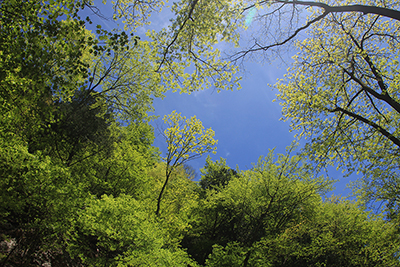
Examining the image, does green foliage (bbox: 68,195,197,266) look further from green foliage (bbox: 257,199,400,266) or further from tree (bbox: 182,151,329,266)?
green foliage (bbox: 257,199,400,266)

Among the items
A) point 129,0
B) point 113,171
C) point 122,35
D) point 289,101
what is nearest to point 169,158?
point 113,171

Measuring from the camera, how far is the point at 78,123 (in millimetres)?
12539

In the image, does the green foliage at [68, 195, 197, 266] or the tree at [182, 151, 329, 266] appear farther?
the tree at [182, 151, 329, 266]

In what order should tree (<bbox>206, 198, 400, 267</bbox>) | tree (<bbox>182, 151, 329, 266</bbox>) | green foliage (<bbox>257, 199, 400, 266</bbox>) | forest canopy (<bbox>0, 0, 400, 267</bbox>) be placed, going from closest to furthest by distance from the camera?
1. forest canopy (<bbox>0, 0, 400, 267</bbox>)
2. green foliage (<bbox>257, 199, 400, 266</bbox>)
3. tree (<bbox>206, 198, 400, 267</bbox>)
4. tree (<bbox>182, 151, 329, 266</bbox>)

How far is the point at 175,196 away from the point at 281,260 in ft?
27.9

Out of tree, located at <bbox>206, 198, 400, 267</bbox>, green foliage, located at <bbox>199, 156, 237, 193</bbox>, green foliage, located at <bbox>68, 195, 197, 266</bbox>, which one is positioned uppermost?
green foliage, located at <bbox>199, 156, 237, 193</bbox>

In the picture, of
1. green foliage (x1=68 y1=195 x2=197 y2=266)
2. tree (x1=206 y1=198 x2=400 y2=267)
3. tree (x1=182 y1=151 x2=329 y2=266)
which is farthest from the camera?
tree (x1=182 y1=151 x2=329 y2=266)

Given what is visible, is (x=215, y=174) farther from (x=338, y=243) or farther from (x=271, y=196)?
(x=338, y=243)

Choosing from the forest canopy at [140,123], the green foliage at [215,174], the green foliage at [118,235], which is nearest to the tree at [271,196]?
the forest canopy at [140,123]

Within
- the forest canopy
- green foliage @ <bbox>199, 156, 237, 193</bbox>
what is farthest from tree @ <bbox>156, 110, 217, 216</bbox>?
green foliage @ <bbox>199, 156, 237, 193</bbox>

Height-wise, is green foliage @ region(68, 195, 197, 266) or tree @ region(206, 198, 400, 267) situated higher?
tree @ region(206, 198, 400, 267)

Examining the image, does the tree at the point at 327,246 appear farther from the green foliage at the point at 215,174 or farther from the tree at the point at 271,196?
the green foliage at the point at 215,174

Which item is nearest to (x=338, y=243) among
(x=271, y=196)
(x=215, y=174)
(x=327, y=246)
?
(x=327, y=246)

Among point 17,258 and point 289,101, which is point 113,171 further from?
point 289,101
